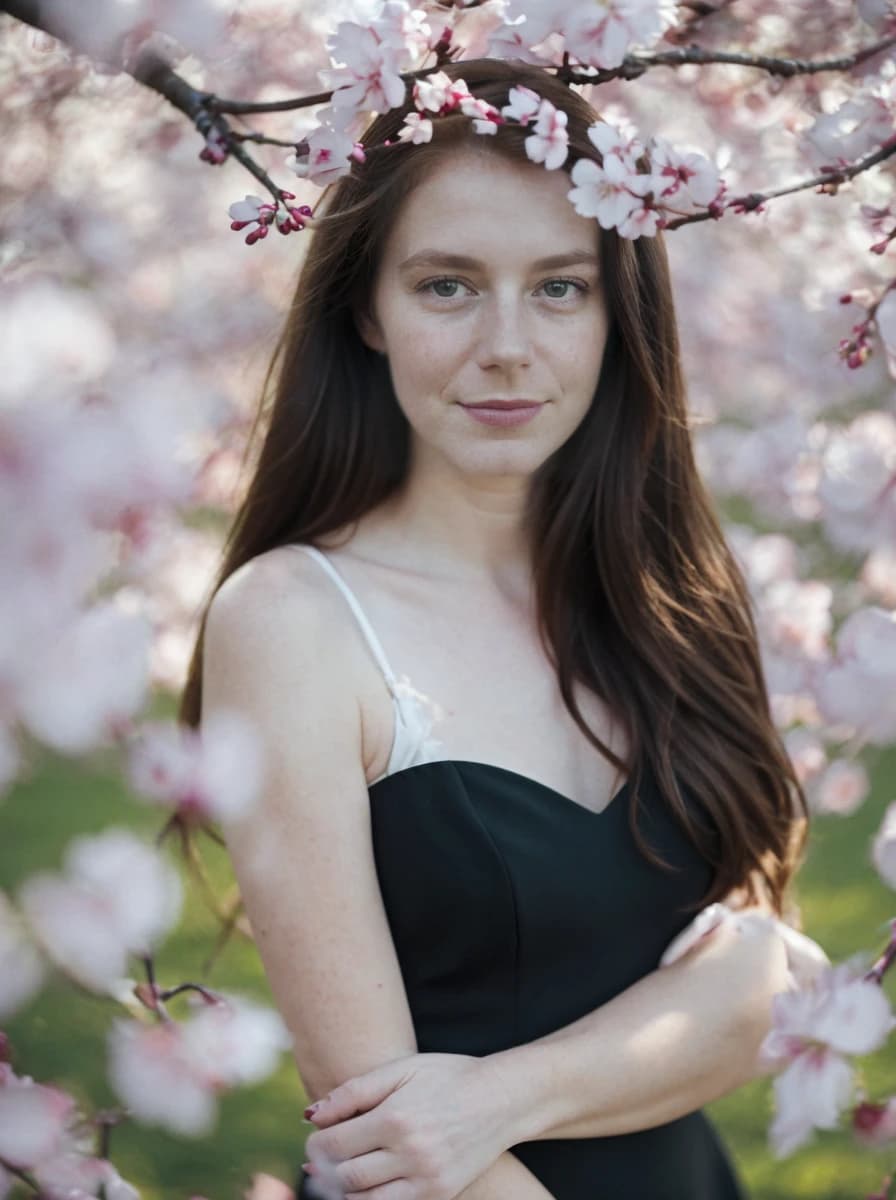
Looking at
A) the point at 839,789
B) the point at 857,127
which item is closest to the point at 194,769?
the point at 857,127

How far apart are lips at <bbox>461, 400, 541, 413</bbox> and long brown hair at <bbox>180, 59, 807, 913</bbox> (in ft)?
0.58

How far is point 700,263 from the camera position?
3.73 metres

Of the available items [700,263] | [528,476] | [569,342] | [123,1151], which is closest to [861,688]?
[528,476]

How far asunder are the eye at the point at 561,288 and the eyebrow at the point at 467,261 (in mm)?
24

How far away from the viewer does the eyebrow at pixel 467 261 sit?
1432 millimetres

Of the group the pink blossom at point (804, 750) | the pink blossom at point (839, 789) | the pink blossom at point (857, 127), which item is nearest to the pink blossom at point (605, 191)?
the pink blossom at point (857, 127)

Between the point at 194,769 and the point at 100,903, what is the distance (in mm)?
135

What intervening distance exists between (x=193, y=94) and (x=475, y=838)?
752mm

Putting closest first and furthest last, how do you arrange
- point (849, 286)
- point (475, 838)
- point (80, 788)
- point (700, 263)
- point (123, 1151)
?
point (475, 838)
point (849, 286)
point (123, 1151)
point (700, 263)
point (80, 788)

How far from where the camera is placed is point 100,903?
Result: 3.09 feet

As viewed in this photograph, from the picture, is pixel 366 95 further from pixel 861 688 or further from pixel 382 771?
pixel 861 688

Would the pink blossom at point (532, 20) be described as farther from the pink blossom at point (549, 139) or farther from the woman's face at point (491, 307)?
the woman's face at point (491, 307)

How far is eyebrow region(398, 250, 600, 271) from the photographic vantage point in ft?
4.70

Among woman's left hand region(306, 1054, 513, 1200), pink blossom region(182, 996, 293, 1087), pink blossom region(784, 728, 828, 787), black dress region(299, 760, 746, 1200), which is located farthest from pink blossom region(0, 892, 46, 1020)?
pink blossom region(784, 728, 828, 787)
